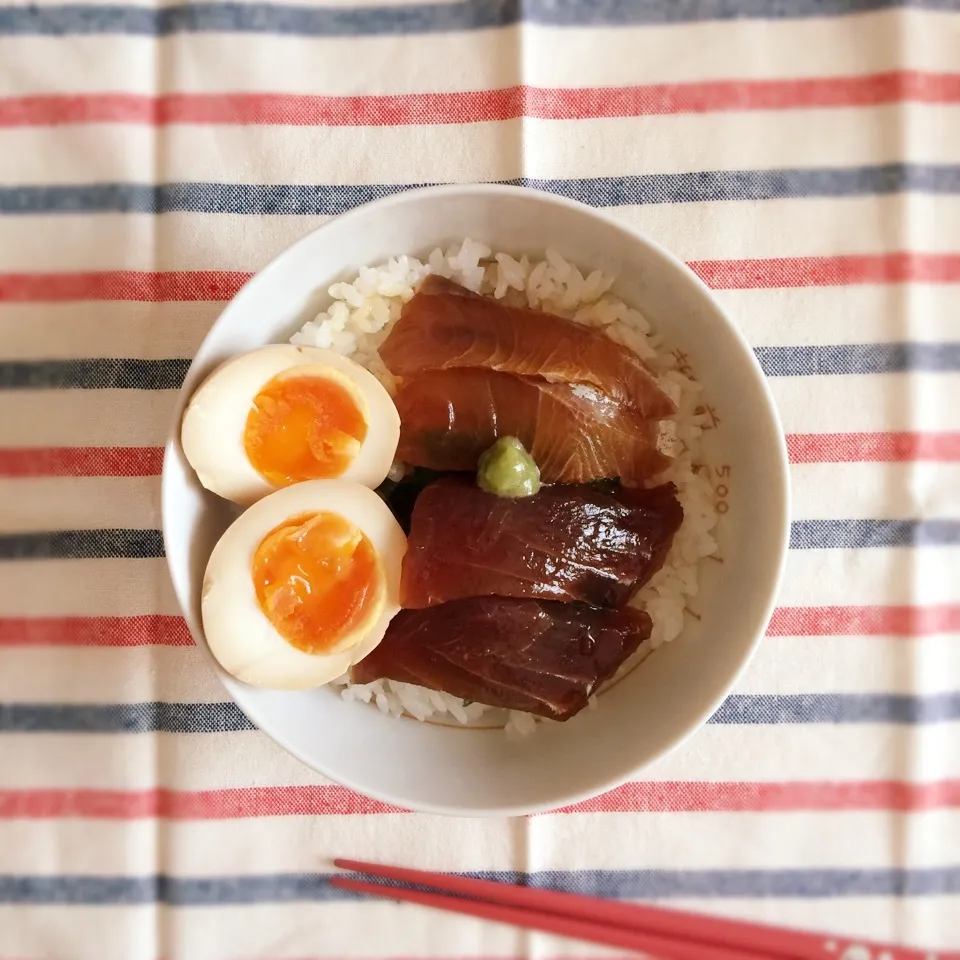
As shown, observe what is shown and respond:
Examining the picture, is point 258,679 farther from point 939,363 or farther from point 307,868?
point 939,363

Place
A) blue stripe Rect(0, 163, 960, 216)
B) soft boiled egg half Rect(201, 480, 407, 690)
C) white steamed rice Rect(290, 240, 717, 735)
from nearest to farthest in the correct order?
soft boiled egg half Rect(201, 480, 407, 690) → white steamed rice Rect(290, 240, 717, 735) → blue stripe Rect(0, 163, 960, 216)

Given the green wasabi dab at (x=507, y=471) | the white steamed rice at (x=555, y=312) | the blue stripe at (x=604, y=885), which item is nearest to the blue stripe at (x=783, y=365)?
the white steamed rice at (x=555, y=312)

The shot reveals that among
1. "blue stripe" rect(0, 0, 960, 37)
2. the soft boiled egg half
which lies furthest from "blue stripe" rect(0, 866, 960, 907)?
"blue stripe" rect(0, 0, 960, 37)

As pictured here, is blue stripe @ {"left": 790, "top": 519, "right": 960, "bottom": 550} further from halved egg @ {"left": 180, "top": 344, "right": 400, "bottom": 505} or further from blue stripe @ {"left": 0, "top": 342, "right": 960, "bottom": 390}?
halved egg @ {"left": 180, "top": 344, "right": 400, "bottom": 505}

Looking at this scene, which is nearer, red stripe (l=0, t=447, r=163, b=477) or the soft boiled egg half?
the soft boiled egg half

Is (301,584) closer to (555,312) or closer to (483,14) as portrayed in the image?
(555,312)

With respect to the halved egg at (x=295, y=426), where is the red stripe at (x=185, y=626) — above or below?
below

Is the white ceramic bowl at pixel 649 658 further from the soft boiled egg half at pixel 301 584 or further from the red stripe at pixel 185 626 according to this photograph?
the red stripe at pixel 185 626
